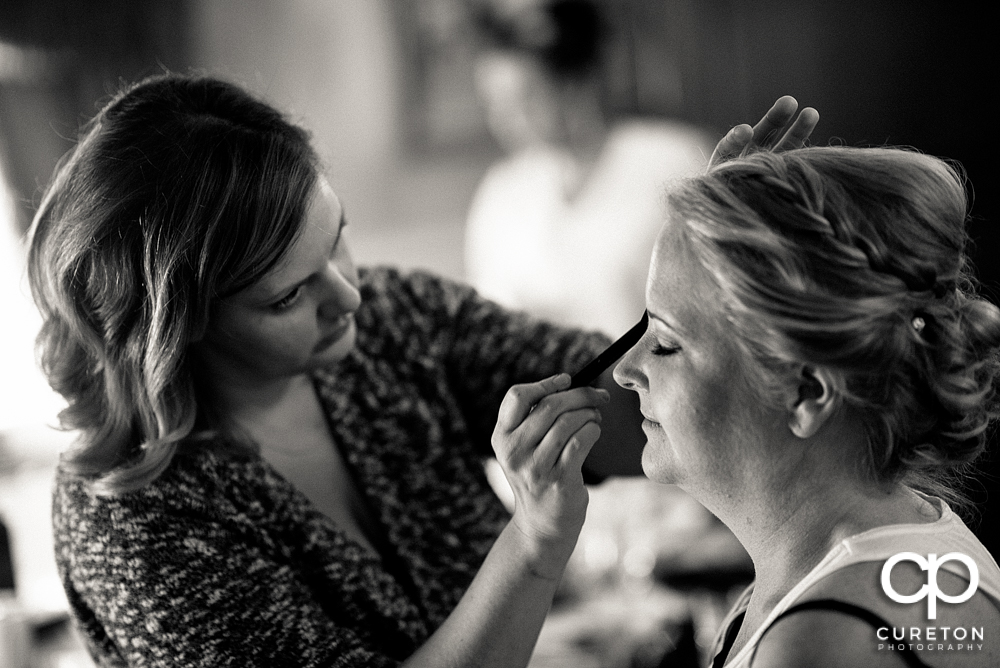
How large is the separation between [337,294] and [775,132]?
1.82ft

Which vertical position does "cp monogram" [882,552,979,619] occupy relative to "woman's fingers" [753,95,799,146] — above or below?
below

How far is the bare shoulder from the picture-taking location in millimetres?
778

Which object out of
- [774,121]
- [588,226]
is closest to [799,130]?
[774,121]

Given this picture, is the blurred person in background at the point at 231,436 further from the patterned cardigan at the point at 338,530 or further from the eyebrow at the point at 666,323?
the eyebrow at the point at 666,323

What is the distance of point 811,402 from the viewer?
88 cm

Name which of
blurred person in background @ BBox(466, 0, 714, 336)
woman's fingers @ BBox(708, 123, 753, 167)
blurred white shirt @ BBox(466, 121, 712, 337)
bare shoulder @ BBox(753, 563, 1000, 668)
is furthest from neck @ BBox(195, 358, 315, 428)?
blurred person in background @ BBox(466, 0, 714, 336)

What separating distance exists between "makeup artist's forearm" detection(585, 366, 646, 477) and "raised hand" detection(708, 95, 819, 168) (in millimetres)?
342

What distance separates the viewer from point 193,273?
1089mm

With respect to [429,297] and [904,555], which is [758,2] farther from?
[904,555]

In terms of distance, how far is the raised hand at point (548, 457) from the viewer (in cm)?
Answer: 100

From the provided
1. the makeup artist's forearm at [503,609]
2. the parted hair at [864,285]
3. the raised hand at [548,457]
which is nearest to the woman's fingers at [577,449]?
the raised hand at [548,457]

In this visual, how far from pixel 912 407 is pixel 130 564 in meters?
0.88

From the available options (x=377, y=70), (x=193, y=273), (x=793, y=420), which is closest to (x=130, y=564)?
(x=193, y=273)

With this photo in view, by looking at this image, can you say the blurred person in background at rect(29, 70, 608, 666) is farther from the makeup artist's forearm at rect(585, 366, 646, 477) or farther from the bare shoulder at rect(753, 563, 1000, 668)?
the bare shoulder at rect(753, 563, 1000, 668)
